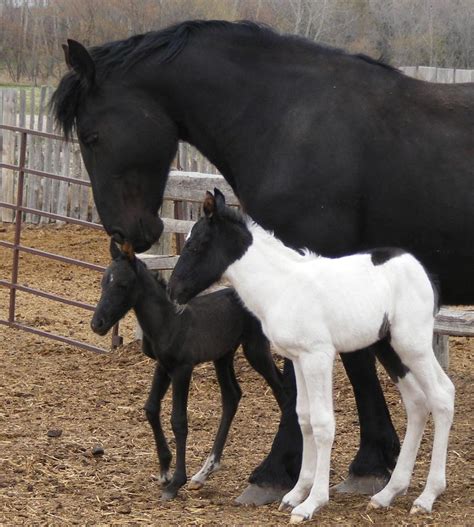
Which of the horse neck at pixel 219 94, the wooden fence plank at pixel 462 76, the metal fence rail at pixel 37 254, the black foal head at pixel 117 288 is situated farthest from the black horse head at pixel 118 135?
the wooden fence plank at pixel 462 76

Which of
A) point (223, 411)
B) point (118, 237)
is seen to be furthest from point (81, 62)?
point (223, 411)

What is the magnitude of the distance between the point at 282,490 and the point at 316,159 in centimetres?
149

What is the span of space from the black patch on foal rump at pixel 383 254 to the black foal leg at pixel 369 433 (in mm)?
633

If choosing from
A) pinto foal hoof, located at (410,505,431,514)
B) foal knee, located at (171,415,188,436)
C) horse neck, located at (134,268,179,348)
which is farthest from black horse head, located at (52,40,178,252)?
pinto foal hoof, located at (410,505,431,514)

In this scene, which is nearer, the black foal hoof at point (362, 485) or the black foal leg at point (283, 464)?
the black foal leg at point (283, 464)

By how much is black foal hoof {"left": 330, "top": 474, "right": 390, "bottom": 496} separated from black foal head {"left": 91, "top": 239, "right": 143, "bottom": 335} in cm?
134

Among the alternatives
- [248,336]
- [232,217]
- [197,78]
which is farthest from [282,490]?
[197,78]

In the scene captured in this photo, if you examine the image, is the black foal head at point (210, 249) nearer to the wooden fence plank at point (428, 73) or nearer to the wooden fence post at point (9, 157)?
the wooden fence plank at point (428, 73)

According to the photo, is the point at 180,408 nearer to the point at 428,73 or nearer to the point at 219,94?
the point at 219,94

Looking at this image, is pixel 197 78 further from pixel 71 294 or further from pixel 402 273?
pixel 71 294

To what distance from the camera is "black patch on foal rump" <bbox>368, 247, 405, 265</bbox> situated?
4.31 m

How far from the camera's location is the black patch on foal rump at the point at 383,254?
14.1ft

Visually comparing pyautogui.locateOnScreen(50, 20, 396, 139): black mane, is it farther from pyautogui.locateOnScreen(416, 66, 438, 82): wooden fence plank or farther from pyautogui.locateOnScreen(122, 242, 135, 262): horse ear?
pyautogui.locateOnScreen(416, 66, 438, 82): wooden fence plank

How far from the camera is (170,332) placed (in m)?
5.06
